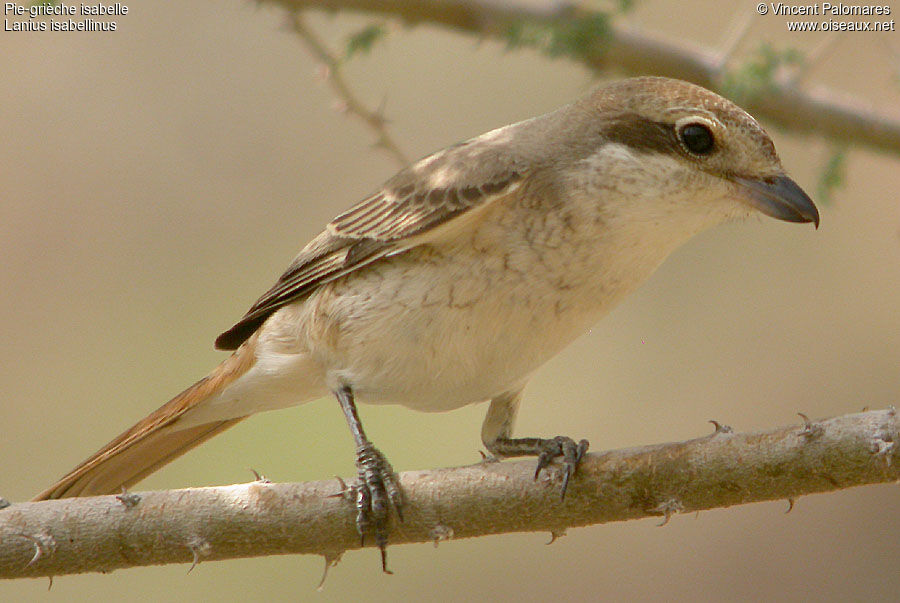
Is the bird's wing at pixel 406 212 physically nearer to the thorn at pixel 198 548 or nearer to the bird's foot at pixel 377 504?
the bird's foot at pixel 377 504

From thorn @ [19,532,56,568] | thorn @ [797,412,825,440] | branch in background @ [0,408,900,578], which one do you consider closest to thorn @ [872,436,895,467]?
thorn @ [797,412,825,440]

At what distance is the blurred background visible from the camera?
609 centimetres

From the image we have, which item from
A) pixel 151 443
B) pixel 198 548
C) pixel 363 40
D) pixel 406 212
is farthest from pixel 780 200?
pixel 151 443

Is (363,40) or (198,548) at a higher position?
(363,40)

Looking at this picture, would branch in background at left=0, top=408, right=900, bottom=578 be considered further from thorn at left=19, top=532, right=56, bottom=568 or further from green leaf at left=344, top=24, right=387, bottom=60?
green leaf at left=344, top=24, right=387, bottom=60

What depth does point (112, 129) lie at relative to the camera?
691cm

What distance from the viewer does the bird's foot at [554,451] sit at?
3059 mm

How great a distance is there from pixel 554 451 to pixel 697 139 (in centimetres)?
104

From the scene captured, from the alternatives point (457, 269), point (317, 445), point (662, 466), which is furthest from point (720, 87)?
point (317, 445)

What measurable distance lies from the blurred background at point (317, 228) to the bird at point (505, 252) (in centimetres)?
193

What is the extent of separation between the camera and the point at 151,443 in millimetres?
3936

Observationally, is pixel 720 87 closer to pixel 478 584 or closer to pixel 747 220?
pixel 747 220

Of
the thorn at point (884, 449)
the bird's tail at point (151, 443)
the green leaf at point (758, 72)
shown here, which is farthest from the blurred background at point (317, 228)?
the thorn at point (884, 449)

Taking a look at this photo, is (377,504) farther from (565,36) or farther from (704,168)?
(565,36)
